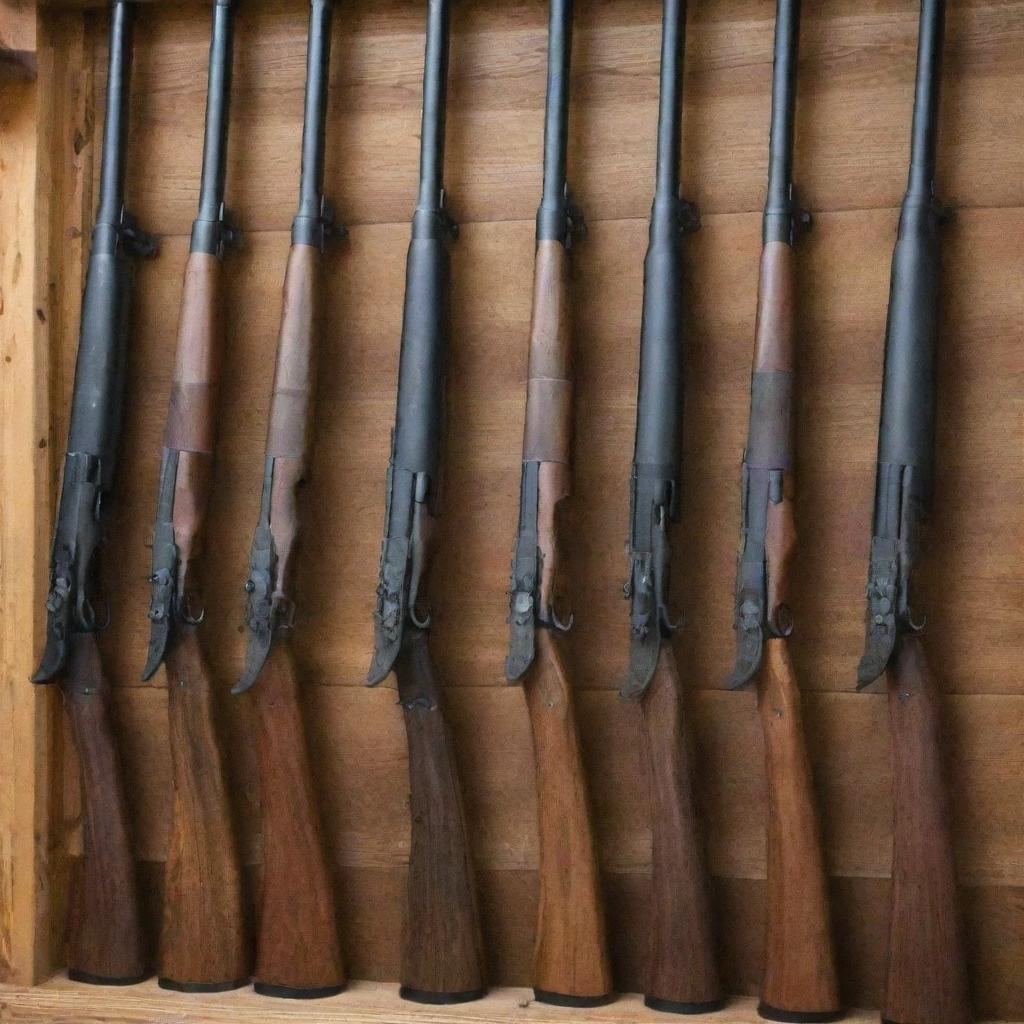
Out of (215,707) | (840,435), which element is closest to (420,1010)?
(215,707)

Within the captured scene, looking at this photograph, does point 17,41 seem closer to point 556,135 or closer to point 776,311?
point 556,135

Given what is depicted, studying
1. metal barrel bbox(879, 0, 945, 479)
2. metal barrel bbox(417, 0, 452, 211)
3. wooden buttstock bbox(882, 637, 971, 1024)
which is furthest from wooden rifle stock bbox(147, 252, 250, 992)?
metal barrel bbox(879, 0, 945, 479)

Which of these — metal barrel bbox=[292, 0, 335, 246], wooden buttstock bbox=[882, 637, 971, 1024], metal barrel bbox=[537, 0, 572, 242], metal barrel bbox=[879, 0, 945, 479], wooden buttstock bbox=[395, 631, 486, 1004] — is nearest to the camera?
wooden buttstock bbox=[882, 637, 971, 1024]

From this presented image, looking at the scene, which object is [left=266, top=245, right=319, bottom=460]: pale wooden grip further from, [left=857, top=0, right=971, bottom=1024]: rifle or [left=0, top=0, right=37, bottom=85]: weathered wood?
[left=857, top=0, right=971, bottom=1024]: rifle

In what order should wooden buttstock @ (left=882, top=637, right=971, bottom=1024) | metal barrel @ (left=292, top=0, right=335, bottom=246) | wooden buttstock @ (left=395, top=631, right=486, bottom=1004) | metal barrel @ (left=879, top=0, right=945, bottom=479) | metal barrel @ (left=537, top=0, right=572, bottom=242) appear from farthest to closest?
metal barrel @ (left=292, top=0, right=335, bottom=246)
metal barrel @ (left=537, top=0, right=572, bottom=242)
wooden buttstock @ (left=395, top=631, right=486, bottom=1004)
metal barrel @ (left=879, top=0, right=945, bottom=479)
wooden buttstock @ (left=882, top=637, right=971, bottom=1024)

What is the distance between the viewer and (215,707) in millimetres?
3311

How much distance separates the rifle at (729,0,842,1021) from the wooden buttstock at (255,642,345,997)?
3.09ft

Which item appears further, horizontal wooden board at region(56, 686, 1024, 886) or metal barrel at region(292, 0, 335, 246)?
metal barrel at region(292, 0, 335, 246)

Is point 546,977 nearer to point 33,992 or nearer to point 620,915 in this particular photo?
point 620,915

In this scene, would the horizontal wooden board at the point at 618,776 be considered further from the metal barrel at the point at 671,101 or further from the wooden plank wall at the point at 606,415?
the metal barrel at the point at 671,101

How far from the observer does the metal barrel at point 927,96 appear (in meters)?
3.10

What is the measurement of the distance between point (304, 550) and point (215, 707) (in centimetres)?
40

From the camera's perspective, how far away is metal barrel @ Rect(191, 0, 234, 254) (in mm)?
3412

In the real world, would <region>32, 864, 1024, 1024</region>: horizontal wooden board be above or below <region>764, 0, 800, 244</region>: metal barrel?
below
